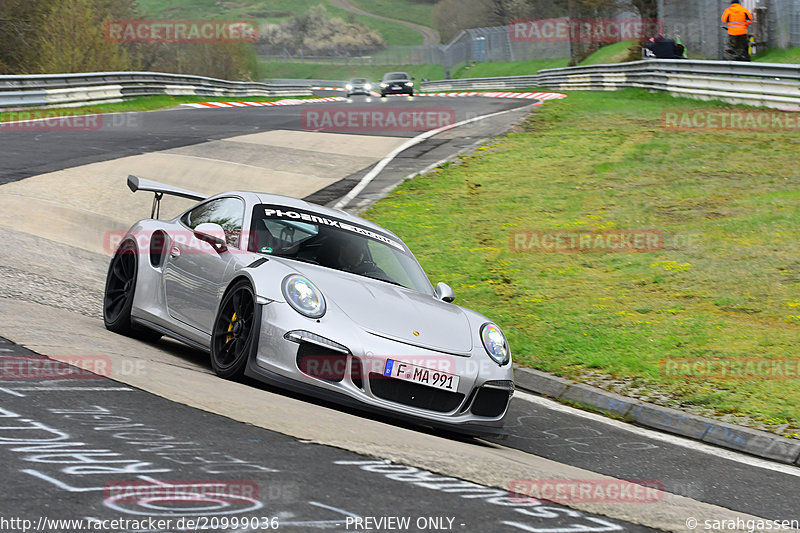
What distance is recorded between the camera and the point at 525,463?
5.58 m

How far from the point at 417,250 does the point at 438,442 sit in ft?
25.6

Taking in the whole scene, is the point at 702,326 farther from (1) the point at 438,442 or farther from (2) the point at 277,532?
(2) the point at 277,532

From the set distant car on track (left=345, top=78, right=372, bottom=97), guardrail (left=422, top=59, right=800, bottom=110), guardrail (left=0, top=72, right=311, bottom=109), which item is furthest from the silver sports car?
distant car on track (left=345, top=78, right=372, bottom=97)

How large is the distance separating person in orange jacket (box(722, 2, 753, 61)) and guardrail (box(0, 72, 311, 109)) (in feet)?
60.2

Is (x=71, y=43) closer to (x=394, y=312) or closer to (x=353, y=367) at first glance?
(x=394, y=312)

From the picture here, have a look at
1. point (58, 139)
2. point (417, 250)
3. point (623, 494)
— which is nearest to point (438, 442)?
point (623, 494)

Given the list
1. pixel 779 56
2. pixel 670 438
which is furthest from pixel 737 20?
pixel 670 438

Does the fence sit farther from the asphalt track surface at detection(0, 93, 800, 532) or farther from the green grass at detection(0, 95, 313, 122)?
the asphalt track surface at detection(0, 93, 800, 532)

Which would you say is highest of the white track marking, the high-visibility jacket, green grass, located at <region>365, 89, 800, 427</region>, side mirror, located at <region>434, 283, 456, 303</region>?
the high-visibility jacket

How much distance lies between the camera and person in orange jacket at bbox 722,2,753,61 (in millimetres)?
26609

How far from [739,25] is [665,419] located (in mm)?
21730

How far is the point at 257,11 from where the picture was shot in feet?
475

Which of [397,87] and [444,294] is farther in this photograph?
[397,87]

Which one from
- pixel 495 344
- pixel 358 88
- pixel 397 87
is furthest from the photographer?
pixel 358 88
